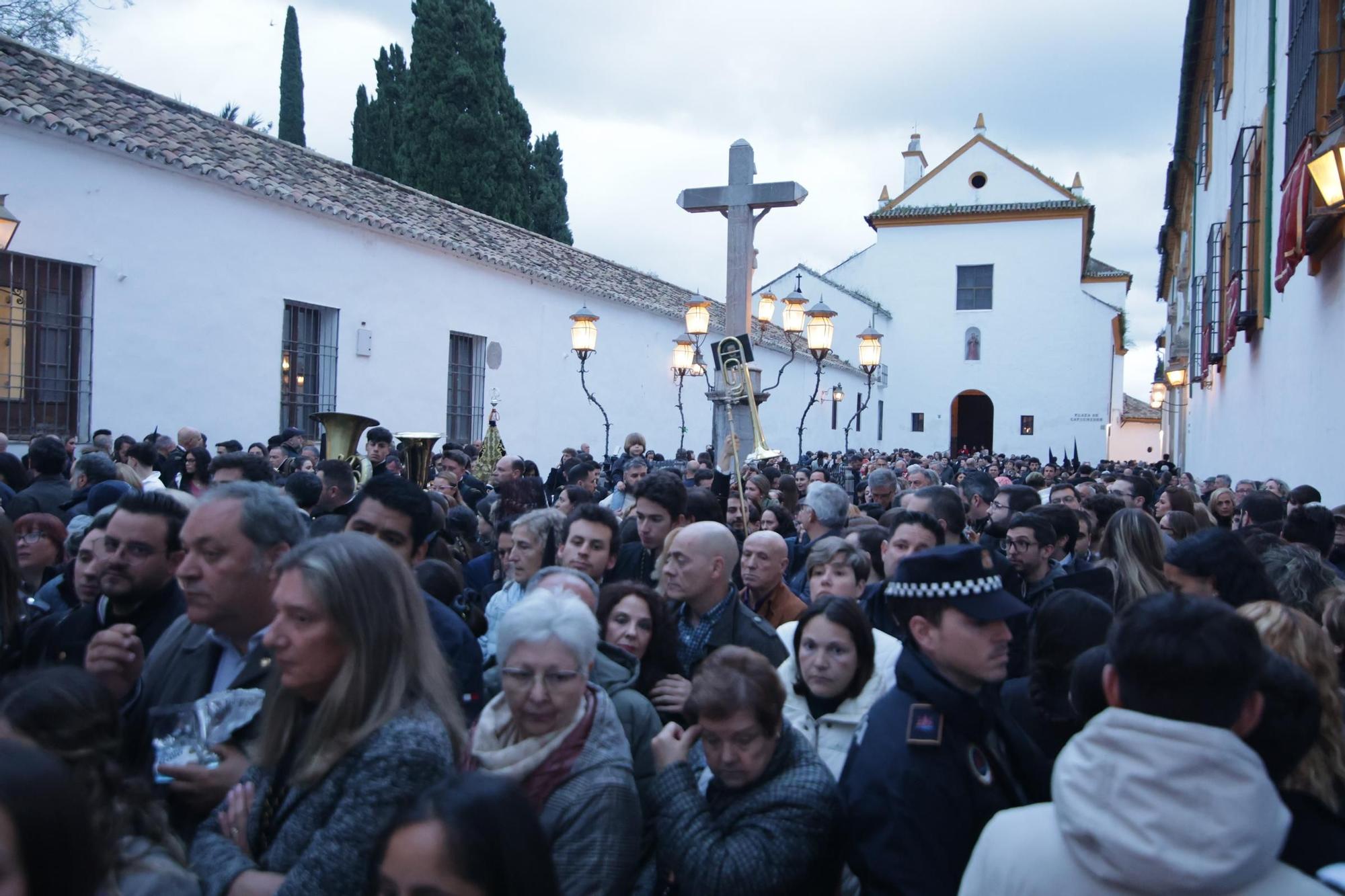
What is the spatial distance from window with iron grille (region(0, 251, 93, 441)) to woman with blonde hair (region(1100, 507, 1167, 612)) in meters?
10.3

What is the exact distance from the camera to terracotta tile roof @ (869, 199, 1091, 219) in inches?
1435

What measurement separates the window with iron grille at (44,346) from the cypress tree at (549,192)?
1825 centimetres

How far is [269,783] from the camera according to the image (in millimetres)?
2338

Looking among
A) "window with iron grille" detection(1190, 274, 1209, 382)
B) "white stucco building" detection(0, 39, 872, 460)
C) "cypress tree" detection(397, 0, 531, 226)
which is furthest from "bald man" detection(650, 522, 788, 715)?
"cypress tree" detection(397, 0, 531, 226)

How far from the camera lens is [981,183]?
3762 centimetres

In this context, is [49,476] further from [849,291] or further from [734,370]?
[849,291]

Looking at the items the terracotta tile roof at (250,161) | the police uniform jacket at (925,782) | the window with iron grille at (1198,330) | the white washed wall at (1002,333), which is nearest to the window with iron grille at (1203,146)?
the window with iron grille at (1198,330)

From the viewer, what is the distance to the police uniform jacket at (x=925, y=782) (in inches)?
90.7

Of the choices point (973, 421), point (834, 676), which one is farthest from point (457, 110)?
point (834, 676)

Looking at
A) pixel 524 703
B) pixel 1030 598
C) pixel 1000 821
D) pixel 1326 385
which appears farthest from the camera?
pixel 1326 385

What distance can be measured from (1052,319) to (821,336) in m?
27.1

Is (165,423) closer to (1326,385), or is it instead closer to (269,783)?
(269,783)

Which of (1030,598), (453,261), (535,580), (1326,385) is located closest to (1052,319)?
(453,261)

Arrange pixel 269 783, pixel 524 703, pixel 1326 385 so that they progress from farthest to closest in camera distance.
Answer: pixel 1326 385 → pixel 524 703 → pixel 269 783
